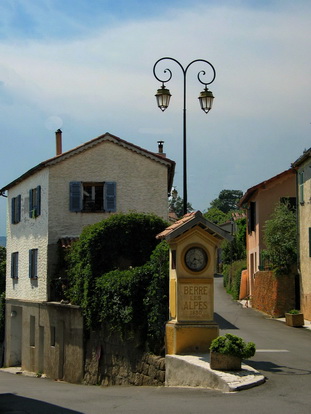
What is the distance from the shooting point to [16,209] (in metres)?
35.5

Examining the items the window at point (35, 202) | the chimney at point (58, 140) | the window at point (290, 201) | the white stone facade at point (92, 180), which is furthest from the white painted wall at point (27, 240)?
the window at point (290, 201)

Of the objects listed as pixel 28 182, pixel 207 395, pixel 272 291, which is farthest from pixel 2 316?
pixel 207 395

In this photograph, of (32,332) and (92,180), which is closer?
(92,180)

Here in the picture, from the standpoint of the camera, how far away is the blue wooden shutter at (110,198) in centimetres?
2992

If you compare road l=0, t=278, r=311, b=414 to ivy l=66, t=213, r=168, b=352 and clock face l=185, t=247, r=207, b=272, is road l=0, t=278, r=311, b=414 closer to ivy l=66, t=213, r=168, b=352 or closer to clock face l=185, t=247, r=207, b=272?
clock face l=185, t=247, r=207, b=272

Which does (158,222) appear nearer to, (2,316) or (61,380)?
(61,380)

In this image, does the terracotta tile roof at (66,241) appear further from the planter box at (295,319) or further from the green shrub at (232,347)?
the green shrub at (232,347)

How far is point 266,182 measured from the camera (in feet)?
121

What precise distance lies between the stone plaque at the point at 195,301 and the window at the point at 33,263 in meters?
16.1

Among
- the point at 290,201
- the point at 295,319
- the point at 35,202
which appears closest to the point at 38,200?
the point at 35,202

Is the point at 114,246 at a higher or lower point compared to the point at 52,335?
higher

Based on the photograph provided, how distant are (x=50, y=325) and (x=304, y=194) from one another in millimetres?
11904

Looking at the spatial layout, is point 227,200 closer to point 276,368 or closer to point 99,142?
point 99,142

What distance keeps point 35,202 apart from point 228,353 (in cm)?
1957
